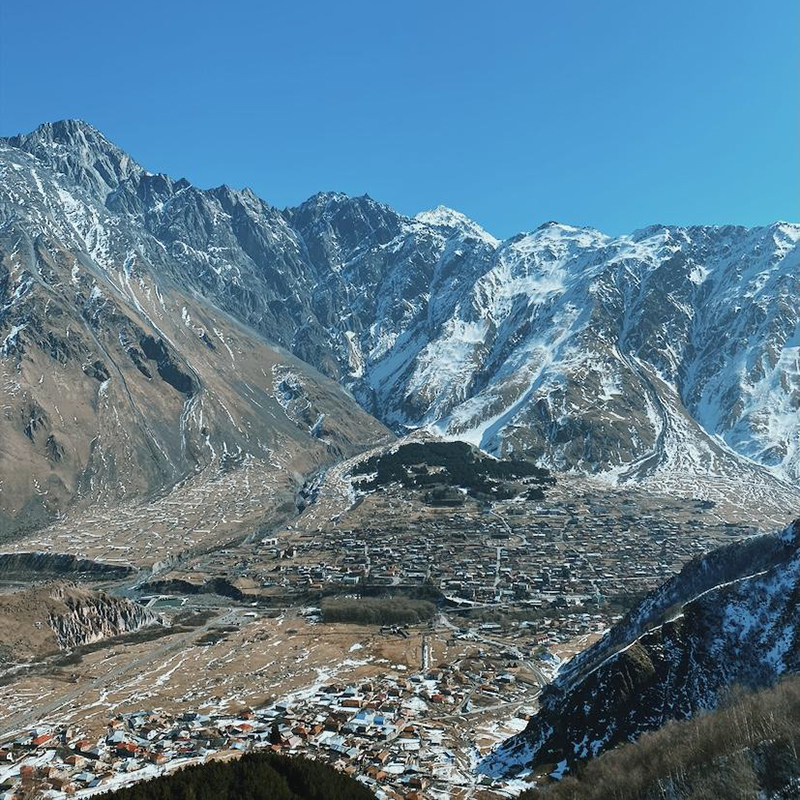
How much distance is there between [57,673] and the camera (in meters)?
89.6

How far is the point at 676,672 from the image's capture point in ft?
184

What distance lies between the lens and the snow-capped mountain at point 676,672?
53.5 m

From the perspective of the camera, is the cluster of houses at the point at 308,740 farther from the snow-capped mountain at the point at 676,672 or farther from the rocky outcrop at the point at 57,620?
the rocky outcrop at the point at 57,620

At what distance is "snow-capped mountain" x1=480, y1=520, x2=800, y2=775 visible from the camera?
175 ft

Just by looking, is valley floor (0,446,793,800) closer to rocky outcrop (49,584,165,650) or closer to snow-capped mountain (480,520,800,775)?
rocky outcrop (49,584,165,650)

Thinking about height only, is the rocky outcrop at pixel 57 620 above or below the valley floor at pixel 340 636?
above

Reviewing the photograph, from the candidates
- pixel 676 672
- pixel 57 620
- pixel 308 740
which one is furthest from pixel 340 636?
pixel 676 672

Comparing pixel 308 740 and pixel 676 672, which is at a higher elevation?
pixel 308 740

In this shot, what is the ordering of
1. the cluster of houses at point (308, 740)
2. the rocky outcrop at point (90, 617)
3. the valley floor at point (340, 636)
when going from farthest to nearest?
the rocky outcrop at point (90, 617) → the valley floor at point (340, 636) → the cluster of houses at point (308, 740)

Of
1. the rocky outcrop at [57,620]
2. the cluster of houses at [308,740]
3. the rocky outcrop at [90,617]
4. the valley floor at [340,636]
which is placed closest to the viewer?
the cluster of houses at [308,740]

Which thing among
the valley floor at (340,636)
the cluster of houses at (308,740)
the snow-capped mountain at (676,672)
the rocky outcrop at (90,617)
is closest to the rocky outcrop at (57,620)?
the rocky outcrop at (90,617)

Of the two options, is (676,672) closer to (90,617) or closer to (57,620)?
(90,617)

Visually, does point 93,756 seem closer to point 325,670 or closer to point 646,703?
point 325,670

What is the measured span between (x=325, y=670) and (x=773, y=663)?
51.4 metres
